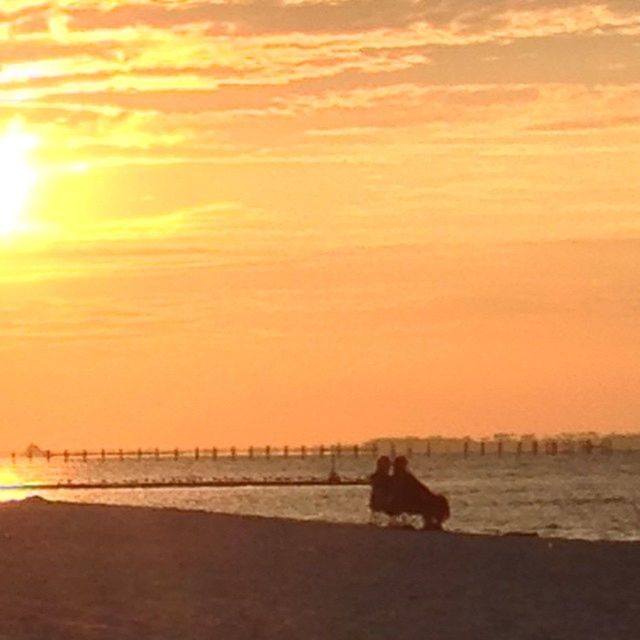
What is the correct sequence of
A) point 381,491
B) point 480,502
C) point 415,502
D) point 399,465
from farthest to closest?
point 480,502, point 381,491, point 399,465, point 415,502

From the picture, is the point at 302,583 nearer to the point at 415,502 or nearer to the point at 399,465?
the point at 415,502

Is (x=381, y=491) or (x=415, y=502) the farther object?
(x=381, y=491)

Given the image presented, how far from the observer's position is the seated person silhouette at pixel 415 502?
29.5m

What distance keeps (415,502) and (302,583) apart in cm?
1000

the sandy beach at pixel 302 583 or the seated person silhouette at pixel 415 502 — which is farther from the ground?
the seated person silhouette at pixel 415 502

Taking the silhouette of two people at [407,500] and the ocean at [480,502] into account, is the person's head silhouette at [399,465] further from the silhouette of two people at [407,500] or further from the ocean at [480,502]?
the ocean at [480,502]

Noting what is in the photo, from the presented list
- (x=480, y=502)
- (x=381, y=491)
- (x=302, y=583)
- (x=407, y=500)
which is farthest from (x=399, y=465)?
(x=480, y=502)

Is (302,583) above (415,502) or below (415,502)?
below

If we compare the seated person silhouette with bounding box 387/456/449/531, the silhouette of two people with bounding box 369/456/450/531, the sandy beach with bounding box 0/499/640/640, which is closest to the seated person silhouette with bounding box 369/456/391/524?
the silhouette of two people with bounding box 369/456/450/531

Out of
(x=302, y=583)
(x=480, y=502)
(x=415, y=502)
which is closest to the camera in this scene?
(x=302, y=583)

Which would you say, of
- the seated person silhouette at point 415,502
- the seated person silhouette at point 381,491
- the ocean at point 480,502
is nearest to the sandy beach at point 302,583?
the seated person silhouette at point 415,502

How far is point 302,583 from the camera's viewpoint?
65.1 ft

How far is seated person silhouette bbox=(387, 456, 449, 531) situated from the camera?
29.5 meters

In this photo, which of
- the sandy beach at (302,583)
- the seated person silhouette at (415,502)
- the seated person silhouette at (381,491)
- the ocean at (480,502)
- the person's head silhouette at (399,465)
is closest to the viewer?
the sandy beach at (302,583)
